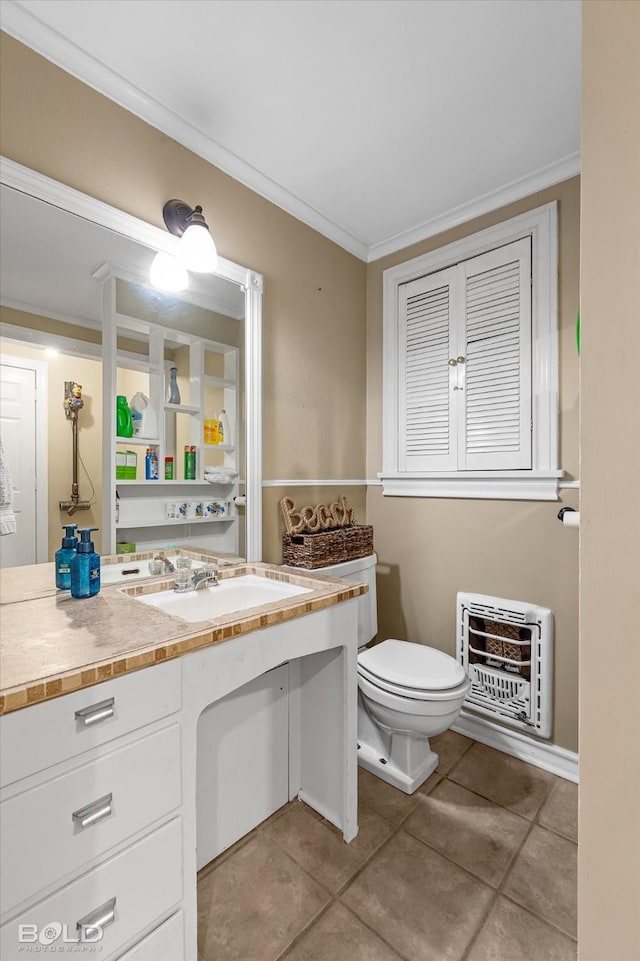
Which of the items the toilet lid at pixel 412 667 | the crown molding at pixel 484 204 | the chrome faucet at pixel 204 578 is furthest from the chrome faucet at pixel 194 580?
the crown molding at pixel 484 204

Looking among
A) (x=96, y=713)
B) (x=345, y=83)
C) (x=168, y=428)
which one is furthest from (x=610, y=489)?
(x=345, y=83)

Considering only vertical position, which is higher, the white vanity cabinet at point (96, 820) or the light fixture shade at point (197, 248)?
the light fixture shade at point (197, 248)

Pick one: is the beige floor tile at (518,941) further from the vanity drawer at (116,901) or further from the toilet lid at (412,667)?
the vanity drawer at (116,901)

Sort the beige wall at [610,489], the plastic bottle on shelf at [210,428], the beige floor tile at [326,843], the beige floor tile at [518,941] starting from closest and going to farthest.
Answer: the beige wall at [610,489], the beige floor tile at [518,941], the beige floor tile at [326,843], the plastic bottle on shelf at [210,428]

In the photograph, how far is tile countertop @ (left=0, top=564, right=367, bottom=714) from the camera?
792 mm

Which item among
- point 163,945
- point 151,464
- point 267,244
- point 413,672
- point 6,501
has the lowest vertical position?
point 163,945

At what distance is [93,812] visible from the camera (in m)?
0.83

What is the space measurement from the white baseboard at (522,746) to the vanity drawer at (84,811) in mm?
1580

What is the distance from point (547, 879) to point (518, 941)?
0.80 ft

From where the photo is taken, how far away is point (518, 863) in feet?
4.53

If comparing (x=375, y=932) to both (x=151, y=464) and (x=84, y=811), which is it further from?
(x=151, y=464)

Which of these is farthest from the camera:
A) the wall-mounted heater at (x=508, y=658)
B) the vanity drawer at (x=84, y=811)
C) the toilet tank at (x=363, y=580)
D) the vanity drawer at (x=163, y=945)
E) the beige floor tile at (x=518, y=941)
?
the toilet tank at (x=363, y=580)

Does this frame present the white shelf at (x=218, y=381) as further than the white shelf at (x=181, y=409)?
Yes

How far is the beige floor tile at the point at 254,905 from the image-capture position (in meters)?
1.14
